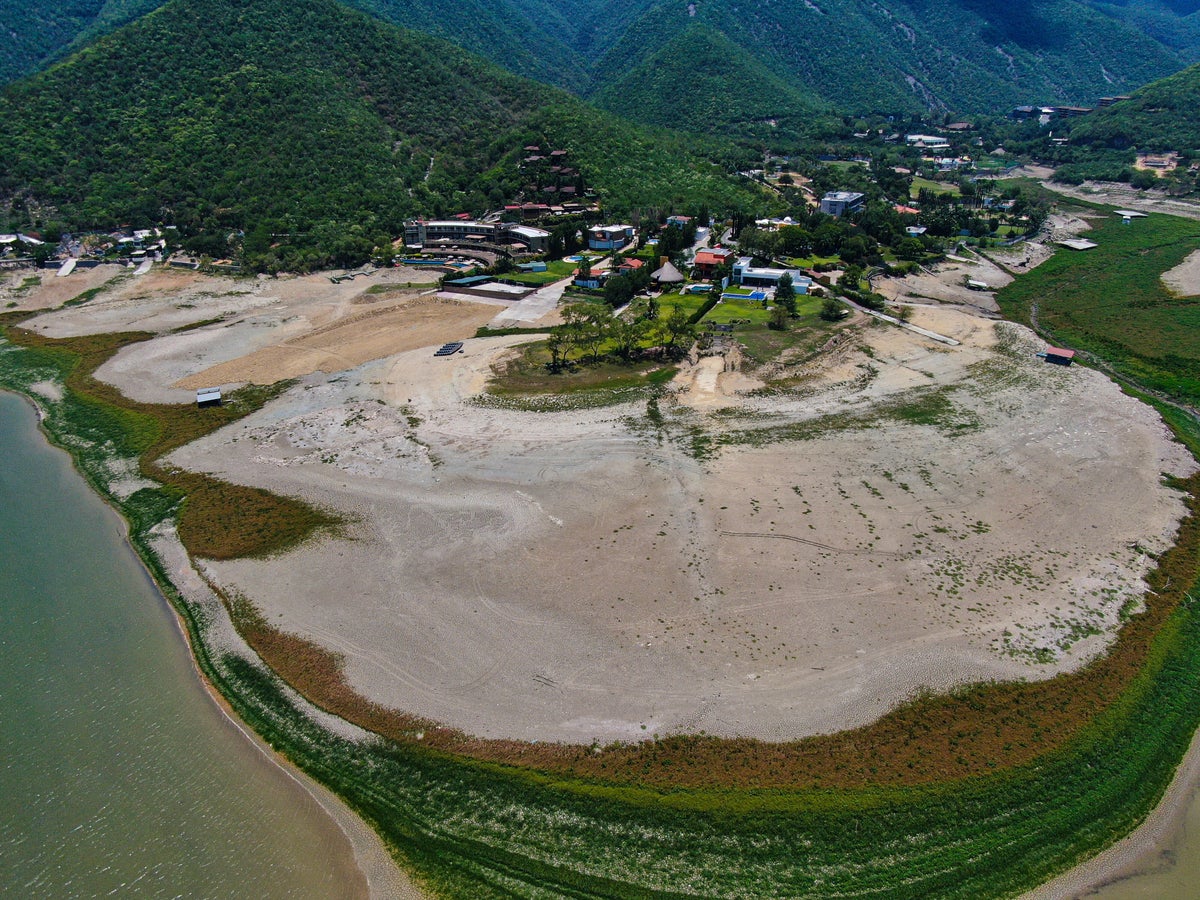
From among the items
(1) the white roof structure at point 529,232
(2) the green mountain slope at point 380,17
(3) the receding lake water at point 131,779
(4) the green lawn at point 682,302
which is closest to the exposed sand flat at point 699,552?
(3) the receding lake water at point 131,779

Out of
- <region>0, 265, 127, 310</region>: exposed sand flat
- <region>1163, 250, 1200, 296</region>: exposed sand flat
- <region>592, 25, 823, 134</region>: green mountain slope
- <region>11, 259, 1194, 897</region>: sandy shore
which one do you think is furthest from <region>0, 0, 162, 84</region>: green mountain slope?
<region>1163, 250, 1200, 296</region>: exposed sand flat

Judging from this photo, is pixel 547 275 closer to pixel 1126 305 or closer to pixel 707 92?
pixel 1126 305

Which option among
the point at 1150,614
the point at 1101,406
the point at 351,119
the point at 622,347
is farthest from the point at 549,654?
the point at 351,119

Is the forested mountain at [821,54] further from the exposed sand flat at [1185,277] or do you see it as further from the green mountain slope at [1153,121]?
the exposed sand flat at [1185,277]

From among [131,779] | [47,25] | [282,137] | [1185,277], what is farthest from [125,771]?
[47,25]

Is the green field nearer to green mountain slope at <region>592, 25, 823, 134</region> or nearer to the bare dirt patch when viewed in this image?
the bare dirt patch
